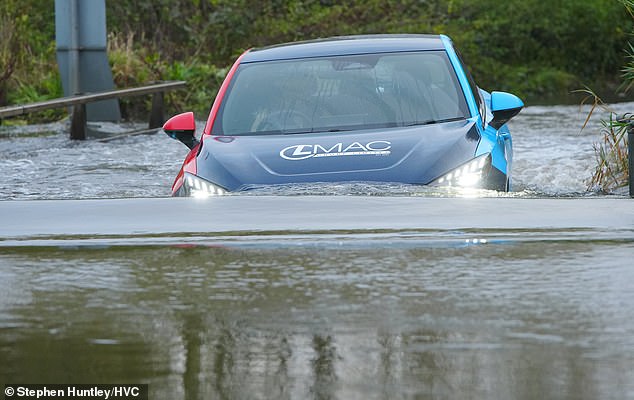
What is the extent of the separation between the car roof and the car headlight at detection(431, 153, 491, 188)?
1.50 m

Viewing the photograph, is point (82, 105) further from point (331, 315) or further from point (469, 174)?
point (331, 315)

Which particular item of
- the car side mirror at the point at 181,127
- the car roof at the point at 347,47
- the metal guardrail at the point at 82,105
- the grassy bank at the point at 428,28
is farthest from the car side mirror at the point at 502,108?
the grassy bank at the point at 428,28

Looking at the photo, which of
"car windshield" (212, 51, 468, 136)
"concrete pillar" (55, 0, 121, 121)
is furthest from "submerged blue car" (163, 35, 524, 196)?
"concrete pillar" (55, 0, 121, 121)

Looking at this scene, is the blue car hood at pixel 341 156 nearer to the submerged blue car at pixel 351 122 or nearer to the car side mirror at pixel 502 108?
the submerged blue car at pixel 351 122

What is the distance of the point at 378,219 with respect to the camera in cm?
213

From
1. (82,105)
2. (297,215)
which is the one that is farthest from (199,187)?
(82,105)

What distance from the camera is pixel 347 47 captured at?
7.75 metres

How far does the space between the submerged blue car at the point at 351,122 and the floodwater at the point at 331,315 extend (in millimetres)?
4021

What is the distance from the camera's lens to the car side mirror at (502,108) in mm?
7145

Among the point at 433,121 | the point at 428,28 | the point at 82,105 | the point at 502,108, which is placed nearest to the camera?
the point at 433,121

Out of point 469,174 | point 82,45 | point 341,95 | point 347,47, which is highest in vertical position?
→ point 347,47

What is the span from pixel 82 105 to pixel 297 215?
12351 millimetres

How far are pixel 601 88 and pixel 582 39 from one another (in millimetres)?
1887

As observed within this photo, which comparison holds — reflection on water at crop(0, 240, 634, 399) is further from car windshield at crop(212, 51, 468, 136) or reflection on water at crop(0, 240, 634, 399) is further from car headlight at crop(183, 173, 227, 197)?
car windshield at crop(212, 51, 468, 136)
